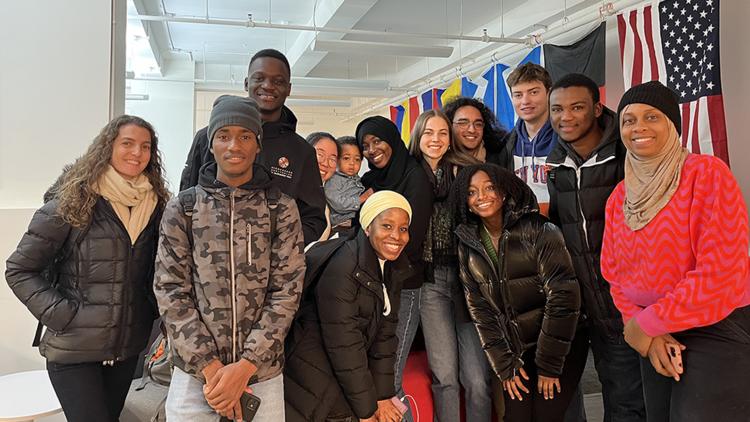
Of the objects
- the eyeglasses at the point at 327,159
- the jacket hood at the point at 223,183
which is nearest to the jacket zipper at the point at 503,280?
the jacket hood at the point at 223,183

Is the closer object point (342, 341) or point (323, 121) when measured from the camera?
point (342, 341)

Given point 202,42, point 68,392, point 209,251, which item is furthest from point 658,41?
point 202,42

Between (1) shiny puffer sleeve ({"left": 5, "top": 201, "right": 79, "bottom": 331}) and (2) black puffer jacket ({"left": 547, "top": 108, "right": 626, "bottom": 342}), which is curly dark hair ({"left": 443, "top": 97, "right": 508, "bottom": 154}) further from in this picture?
(1) shiny puffer sleeve ({"left": 5, "top": 201, "right": 79, "bottom": 331})

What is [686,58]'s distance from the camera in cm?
371

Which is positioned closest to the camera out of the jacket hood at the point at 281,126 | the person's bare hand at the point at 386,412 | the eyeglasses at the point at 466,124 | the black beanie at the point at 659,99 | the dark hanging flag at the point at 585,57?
the black beanie at the point at 659,99

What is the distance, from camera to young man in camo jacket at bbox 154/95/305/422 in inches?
68.7

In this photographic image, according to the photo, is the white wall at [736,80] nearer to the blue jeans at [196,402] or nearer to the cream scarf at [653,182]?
the cream scarf at [653,182]

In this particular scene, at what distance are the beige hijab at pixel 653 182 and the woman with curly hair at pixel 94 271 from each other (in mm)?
1986

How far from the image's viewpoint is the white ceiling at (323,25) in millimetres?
6547

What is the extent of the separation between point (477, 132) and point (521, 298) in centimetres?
109

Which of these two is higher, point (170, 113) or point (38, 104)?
point (170, 113)

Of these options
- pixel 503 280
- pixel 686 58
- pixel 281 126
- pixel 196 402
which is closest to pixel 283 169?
pixel 281 126

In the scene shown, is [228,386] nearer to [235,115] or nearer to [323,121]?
[235,115]

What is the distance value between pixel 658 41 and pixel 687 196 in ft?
9.53
